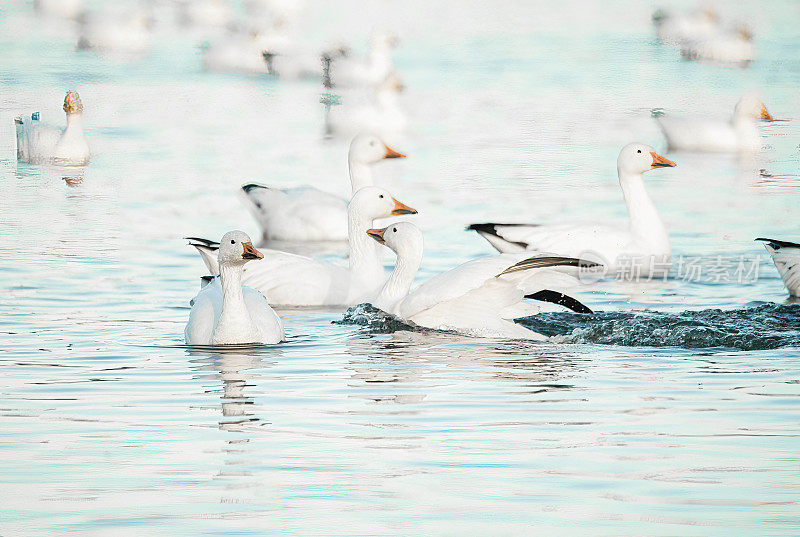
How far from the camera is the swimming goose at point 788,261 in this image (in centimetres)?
1134

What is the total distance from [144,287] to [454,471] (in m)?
5.93

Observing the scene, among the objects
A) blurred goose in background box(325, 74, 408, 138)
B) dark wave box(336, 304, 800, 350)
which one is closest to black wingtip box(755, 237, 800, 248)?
dark wave box(336, 304, 800, 350)

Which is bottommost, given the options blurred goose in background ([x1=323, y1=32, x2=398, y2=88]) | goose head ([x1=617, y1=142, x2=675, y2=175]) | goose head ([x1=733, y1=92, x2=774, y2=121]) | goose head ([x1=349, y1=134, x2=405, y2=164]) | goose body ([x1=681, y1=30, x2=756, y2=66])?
goose head ([x1=617, y1=142, x2=675, y2=175])

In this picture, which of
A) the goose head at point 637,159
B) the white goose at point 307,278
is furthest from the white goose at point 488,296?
the goose head at point 637,159

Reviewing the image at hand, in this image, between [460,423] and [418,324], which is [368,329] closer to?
[418,324]

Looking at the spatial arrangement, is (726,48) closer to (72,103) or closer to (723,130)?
(723,130)

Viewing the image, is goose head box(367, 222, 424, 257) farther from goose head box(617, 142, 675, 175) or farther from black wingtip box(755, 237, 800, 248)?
goose head box(617, 142, 675, 175)

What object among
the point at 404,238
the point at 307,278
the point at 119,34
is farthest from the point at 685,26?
the point at 404,238

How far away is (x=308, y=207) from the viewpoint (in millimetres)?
14492

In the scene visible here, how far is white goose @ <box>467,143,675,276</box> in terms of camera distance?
1245 cm

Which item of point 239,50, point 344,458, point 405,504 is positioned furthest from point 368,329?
point 239,50

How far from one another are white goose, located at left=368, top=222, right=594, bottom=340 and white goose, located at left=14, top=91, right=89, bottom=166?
30.2 ft

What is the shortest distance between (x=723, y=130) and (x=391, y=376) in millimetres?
12509

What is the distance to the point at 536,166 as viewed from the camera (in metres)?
18.3
